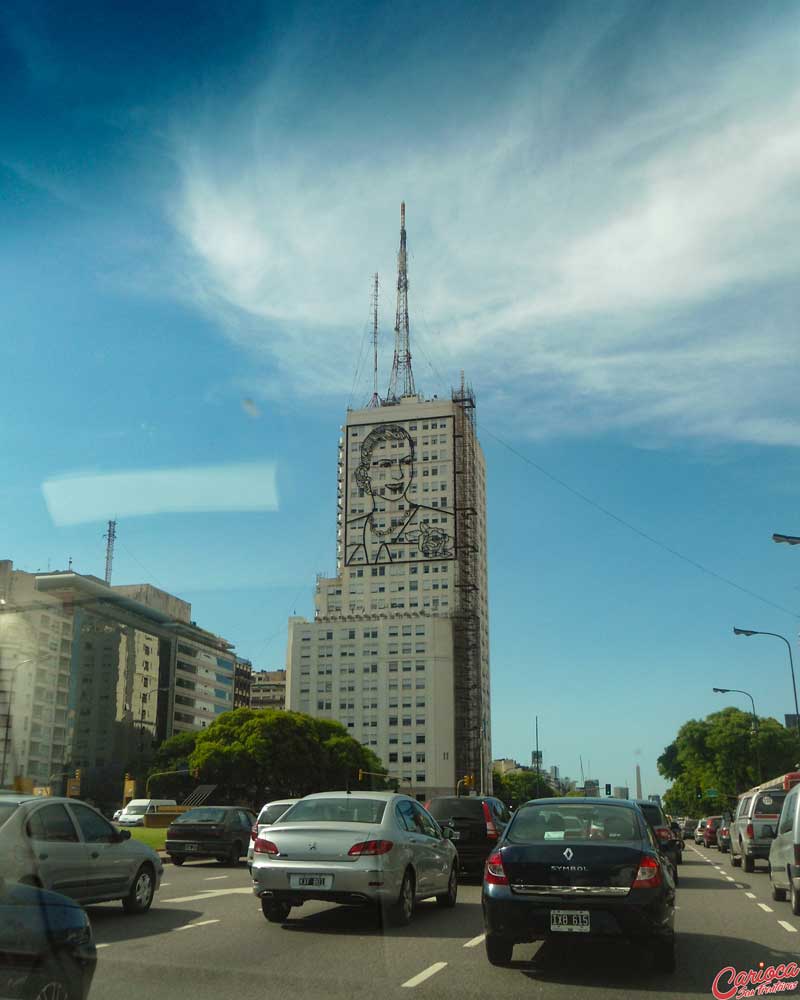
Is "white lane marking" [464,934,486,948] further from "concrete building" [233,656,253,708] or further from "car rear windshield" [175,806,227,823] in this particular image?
"concrete building" [233,656,253,708]

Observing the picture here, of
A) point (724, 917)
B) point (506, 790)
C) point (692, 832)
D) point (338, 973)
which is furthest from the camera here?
point (506, 790)

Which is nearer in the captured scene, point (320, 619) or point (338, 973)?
point (338, 973)

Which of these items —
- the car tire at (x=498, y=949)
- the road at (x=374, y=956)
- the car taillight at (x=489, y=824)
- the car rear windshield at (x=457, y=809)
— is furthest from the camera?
the car rear windshield at (x=457, y=809)

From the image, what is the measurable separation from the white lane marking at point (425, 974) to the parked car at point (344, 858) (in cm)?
207

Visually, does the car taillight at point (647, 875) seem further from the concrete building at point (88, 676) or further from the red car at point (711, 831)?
the concrete building at point (88, 676)

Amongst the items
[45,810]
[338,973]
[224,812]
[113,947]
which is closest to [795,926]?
[338,973]

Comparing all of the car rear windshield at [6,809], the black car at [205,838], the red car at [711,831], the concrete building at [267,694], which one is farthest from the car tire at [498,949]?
the concrete building at [267,694]

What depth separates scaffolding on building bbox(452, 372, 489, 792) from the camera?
131000 mm

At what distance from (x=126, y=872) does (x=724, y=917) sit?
25.7 ft

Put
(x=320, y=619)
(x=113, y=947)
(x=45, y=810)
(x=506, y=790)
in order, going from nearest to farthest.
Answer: (x=113, y=947)
(x=45, y=810)
(x=320, y=619)
(x=506, y=790)

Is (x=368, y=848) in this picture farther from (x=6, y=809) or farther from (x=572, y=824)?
(x=6, y=809)

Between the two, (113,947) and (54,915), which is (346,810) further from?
(54,915)

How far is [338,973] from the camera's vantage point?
8617mm

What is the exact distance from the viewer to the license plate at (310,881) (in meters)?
11.1
